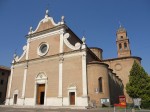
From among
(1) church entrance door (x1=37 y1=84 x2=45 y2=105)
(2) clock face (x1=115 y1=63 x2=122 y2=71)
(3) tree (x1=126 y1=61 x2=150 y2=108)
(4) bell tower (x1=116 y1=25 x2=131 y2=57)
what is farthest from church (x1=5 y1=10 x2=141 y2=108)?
(4) bell tower (x1=116 y1=25 x2=131 y2=57)

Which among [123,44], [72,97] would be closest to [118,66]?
[123,44]

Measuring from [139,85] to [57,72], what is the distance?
14.5m

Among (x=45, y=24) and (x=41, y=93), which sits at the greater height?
(x=45, y=24)

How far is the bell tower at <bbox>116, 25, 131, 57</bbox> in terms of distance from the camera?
47306 millimetres

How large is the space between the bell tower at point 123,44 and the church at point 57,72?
72.6 feet

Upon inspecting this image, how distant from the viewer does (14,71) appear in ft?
98.0

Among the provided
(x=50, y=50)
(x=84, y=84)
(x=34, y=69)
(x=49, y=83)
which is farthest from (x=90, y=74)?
(x=34, y=69)

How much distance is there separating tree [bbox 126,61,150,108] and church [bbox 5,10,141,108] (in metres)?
3.84

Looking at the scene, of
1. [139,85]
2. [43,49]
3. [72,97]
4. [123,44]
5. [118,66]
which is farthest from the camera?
[123,44]

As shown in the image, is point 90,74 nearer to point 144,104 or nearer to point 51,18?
point 144,104

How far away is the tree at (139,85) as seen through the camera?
26.3 m

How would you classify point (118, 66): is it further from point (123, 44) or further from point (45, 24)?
point (45, 24)

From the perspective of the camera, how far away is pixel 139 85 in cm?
2714

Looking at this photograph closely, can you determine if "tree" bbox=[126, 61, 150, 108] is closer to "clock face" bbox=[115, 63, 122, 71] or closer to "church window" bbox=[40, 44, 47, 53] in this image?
"clock face" bbox=[115, 63, 122, 71]
